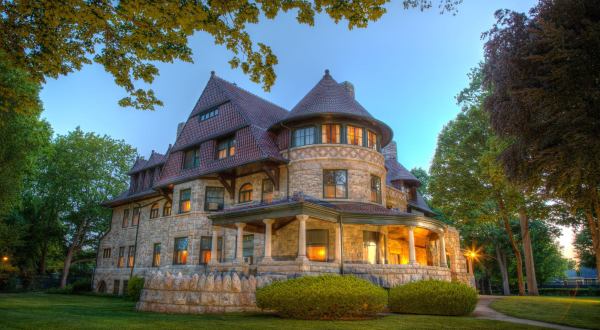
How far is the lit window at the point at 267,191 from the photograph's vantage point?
2248 cm

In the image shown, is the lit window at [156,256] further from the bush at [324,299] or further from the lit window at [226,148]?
the bush at [324,299]

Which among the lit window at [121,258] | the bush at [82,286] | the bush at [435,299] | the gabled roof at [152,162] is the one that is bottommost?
the bush at [82,286]

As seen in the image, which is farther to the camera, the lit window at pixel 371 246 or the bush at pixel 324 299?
the lit window at pixel 371 246

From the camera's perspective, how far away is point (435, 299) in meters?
12.8

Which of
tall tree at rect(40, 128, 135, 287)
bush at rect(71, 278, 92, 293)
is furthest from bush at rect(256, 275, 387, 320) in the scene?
tall tree at rect(40, 128, 135, 287)

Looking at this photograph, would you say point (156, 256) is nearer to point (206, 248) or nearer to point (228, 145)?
point (206, 248)

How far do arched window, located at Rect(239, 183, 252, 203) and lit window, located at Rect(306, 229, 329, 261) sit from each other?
4948mm

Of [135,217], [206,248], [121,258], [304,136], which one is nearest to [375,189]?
[304,136]

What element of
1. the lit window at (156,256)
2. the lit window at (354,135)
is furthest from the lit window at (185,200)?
the lit window at (354,135)

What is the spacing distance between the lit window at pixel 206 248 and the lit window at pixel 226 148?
17.2 ft

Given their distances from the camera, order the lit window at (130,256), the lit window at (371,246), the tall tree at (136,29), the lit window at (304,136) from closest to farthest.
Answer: the tall tree at (136,29), the lit window at (371,246), the lit window at (304,136), the lit window at (130,256)

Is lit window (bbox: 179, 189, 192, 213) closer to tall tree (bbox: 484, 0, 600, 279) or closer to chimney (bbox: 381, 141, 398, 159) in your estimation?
chimney (bbox: 381, 141, 398, 159)

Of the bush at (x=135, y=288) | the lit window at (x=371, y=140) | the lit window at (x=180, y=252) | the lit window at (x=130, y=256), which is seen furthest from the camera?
the lit window at (x=130, y=256)

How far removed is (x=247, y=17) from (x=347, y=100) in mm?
17249
